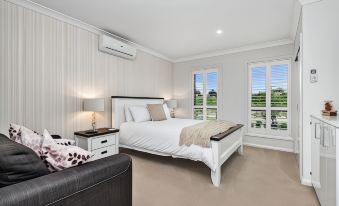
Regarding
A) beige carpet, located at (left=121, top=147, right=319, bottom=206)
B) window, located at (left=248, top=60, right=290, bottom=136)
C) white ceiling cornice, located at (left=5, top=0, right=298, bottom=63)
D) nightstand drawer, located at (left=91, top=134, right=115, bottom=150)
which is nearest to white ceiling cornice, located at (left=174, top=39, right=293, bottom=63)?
white ceiling cornice, located at (left=5, top=0, right=298, bottom=63)

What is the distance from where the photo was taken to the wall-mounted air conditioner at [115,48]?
3.37 metres

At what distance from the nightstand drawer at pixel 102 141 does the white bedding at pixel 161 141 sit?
0.39 m

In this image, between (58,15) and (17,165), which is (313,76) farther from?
(58,15)

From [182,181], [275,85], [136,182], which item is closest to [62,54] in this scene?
[136,182]

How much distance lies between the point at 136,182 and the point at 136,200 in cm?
45

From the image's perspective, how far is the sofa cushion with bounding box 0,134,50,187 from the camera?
90cm

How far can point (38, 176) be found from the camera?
100cm

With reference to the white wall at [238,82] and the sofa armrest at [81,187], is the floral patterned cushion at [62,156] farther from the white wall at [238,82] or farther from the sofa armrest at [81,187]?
the white wall at [238,82]

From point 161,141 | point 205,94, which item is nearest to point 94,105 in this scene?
point 161,141

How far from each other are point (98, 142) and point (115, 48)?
6.24 ft

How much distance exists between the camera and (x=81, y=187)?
1.02 meters

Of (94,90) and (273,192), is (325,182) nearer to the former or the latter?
(273,192)

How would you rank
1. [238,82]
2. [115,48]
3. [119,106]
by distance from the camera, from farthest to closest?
[238,82], [119,106], [115,48]

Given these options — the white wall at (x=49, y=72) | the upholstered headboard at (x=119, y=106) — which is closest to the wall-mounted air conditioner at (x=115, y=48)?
the white wall at (x=49, y=72)
